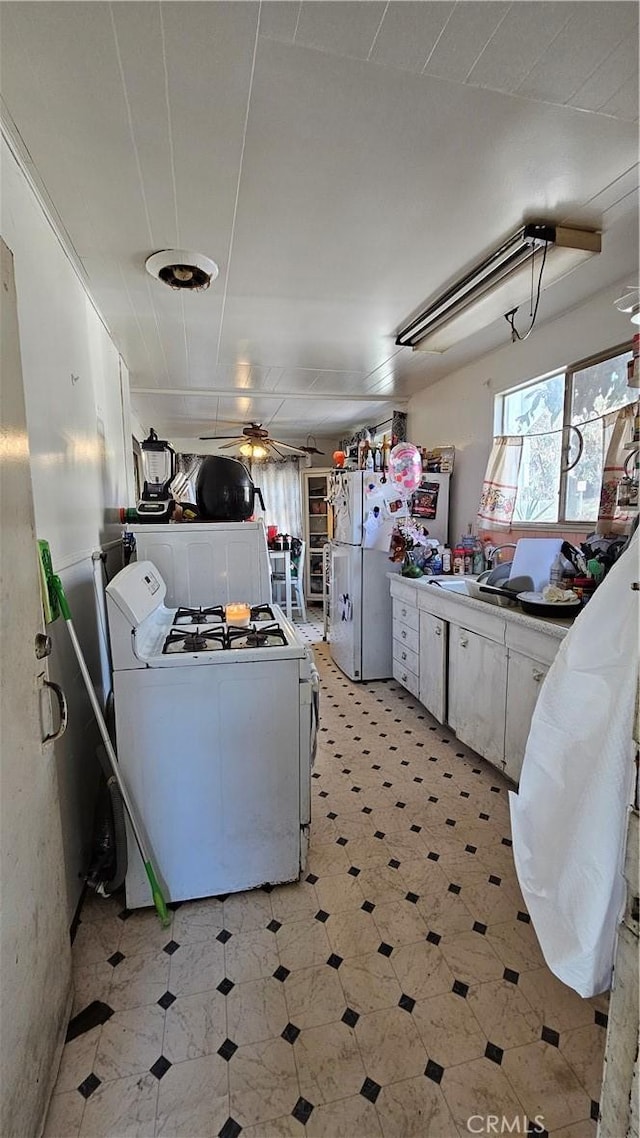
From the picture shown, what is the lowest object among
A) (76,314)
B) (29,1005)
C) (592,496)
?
(29,1005)

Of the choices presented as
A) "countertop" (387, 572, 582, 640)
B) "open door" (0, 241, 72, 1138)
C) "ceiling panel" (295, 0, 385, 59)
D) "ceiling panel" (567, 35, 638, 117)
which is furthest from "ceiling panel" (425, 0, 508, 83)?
"countertop" (387, 572, 582, 640)

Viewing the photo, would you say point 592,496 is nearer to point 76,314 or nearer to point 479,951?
point 479,951

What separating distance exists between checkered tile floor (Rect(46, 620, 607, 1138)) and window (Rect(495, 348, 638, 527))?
72.2 inches

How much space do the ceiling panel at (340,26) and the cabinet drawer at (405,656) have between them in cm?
289

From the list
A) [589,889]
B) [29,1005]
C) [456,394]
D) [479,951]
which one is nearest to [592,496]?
[456,394]

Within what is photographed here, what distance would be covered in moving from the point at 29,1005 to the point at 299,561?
204 inches

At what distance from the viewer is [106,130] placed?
1.30 metres

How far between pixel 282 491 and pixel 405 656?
4122mm

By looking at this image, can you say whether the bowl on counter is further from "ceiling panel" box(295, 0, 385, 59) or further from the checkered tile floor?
"ceiling panel" box(295, 0, 385, 59)

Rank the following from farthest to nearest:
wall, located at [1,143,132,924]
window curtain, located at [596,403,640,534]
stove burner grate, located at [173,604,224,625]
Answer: window curtain, located at [596,403,640,534] < stove burner grate, located at [173,604,224,625] < wall, located at [1,143,132,924]

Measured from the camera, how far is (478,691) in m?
2.51

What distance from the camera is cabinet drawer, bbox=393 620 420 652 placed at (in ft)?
10.7

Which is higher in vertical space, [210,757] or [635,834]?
[635,834]

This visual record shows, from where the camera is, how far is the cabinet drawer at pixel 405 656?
3264 millimetres
